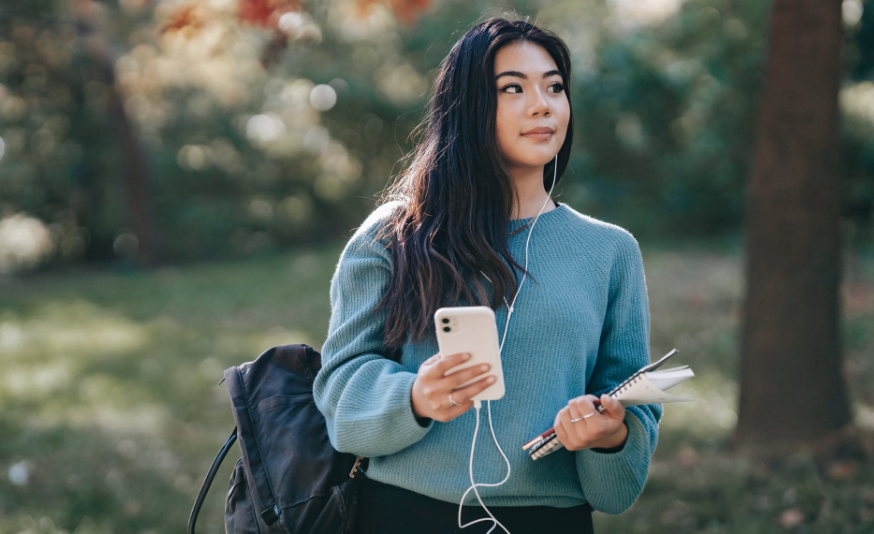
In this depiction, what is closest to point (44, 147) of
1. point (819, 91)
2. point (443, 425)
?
point (819, 91)

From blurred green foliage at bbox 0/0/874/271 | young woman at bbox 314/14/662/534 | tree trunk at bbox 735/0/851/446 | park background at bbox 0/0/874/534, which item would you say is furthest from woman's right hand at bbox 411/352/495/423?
blurred green foliage at bbox 0/0/874/271

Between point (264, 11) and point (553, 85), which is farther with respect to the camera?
point (264, 11)

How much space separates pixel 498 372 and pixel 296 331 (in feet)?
24.5

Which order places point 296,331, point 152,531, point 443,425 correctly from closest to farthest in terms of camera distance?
point 443,425 < point 152,531 < point 296,331

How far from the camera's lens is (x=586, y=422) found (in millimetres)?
1662

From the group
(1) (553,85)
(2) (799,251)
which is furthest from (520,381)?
(2) (799,251)

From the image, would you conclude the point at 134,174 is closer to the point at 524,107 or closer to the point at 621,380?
the point at 524,107

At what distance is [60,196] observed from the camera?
17.0m

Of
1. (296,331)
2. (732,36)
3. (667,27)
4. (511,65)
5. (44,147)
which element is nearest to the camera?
(511,65)

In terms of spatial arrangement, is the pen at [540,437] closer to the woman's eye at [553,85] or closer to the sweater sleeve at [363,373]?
the sweater sleeve at [363,373]

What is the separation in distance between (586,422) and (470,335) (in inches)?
12.2

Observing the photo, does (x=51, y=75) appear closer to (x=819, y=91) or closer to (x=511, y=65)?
(x=819, y=91)

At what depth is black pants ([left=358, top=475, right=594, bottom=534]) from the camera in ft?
5.97

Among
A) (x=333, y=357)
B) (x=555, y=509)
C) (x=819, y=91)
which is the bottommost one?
(x=555, y=509)
